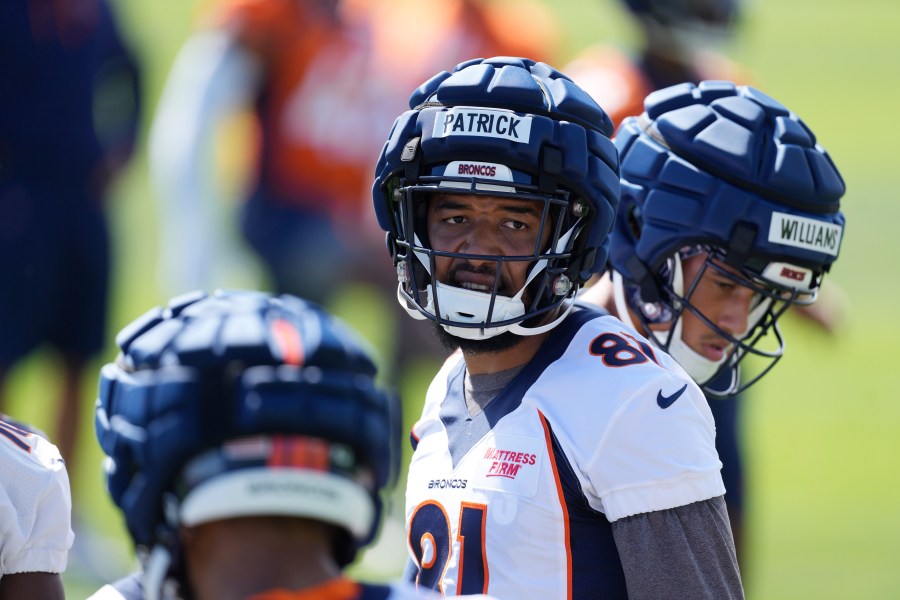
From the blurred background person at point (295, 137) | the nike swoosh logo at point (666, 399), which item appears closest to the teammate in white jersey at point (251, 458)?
the nike swoosh logo at point (666, 399)

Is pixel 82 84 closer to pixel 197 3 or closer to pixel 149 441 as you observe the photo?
pixel 149 441

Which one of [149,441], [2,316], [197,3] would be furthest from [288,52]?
[197,3]

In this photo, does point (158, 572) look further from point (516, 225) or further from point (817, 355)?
point (817, 355)

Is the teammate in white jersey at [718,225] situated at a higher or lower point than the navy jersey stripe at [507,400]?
higher

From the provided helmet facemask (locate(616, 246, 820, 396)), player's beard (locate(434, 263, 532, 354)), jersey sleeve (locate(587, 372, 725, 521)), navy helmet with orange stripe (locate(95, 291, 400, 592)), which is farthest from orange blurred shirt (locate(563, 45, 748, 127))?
navy helmet with orange stripe (locate(95, 291, 400, 592))

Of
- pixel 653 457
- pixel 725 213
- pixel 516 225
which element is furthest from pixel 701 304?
pixel 653 457

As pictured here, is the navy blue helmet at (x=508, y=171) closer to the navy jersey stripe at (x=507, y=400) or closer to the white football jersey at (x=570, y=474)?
the navy jersey stripe at (x=507, y=400)

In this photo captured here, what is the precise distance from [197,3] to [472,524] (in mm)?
16927

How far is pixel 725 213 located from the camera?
139 inches

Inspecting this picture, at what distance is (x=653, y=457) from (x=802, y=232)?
98 cm

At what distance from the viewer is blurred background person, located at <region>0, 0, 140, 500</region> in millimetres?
6844

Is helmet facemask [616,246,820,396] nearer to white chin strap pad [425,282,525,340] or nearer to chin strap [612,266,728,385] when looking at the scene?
chin strap [612,266,728,385]

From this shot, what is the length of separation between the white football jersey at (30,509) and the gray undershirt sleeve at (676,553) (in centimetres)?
107

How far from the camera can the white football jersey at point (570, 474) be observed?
2.81 metres
